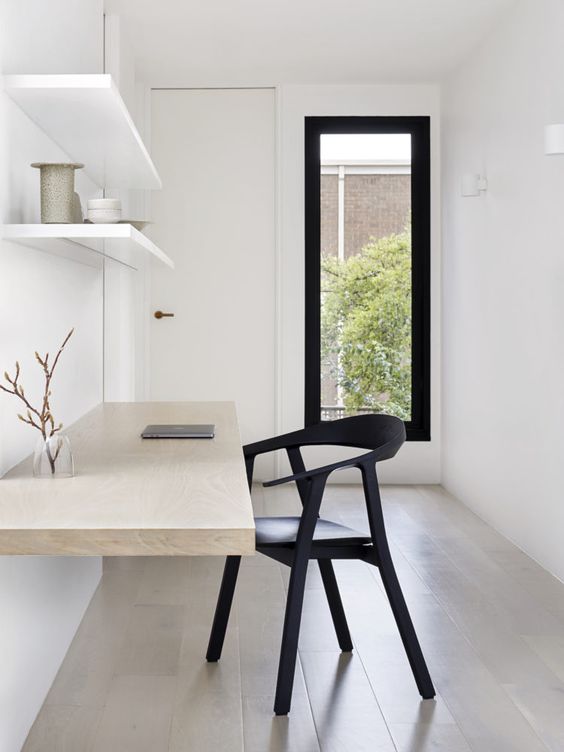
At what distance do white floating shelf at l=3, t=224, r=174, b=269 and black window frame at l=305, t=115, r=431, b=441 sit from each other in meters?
2.67

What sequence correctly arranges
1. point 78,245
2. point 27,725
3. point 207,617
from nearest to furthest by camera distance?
point 27,725 → point 78,245 → point 207,617

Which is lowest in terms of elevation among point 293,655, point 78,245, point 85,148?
point 293,655

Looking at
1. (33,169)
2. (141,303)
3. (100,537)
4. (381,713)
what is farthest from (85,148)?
(141,303)

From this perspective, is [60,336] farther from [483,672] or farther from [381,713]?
[483,672]

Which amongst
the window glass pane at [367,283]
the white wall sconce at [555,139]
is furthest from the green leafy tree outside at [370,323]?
the white wall sconce at [555,139]

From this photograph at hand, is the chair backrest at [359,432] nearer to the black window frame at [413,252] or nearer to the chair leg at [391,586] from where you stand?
the chair leg at [391,586]

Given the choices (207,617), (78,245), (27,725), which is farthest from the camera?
(207,617)

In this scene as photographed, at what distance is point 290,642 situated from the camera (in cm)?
235

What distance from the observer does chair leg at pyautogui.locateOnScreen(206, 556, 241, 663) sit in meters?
2.72

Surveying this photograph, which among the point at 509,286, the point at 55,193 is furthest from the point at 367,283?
the point at 55,193

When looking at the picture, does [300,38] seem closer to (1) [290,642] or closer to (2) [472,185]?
(2) [472,185]

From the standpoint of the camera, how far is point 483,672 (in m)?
2.67

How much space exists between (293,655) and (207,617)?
0.87 m

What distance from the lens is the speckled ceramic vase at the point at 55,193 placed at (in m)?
2.28
